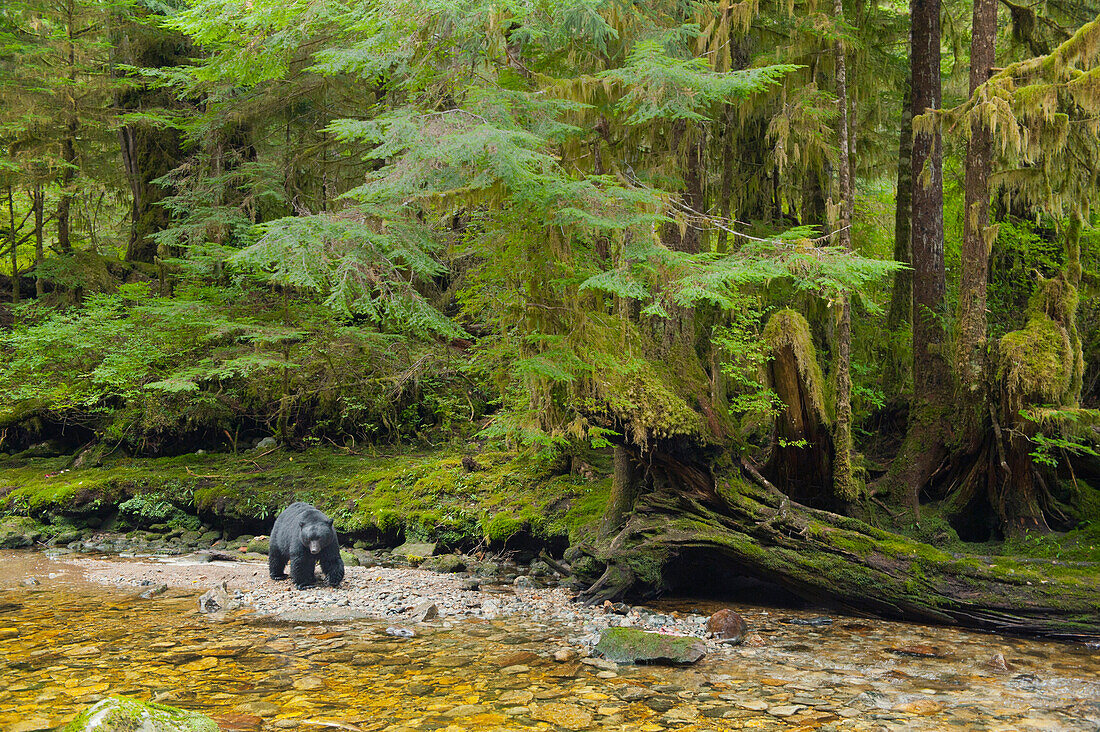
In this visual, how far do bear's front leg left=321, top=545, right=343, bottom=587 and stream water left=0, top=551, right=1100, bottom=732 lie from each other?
50.2 inches

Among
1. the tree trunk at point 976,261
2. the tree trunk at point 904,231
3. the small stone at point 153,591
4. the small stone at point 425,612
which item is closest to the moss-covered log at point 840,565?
the small stone at point 425,612

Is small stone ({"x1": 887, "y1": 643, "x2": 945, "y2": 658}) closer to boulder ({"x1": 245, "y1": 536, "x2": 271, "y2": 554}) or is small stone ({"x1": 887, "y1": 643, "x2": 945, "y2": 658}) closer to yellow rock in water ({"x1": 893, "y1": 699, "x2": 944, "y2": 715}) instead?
yellow rock in water ({"x1": 893, "y1": 699, "x2": 944, "y2": 715})

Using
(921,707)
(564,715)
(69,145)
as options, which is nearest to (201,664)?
(564,715)

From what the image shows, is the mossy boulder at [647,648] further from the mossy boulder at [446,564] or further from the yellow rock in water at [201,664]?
the mossy boulder at [446,564]

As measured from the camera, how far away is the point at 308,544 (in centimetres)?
803

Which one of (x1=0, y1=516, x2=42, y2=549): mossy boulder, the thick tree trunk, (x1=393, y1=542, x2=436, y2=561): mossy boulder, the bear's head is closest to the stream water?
the bear's head

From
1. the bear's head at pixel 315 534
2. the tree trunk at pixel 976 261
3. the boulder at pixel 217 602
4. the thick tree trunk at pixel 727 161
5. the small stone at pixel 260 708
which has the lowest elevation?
the boulder at pixel 217 602

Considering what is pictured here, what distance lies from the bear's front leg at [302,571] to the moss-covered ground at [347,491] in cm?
221

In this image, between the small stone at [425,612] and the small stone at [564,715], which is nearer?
the small stone at [564,715]

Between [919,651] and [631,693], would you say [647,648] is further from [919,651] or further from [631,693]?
[919,651]

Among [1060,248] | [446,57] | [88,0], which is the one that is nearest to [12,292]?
[88,0]

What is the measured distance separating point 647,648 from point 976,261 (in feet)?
19.2

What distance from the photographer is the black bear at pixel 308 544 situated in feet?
26.2

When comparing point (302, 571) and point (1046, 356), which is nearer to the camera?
point (1046, 356)
